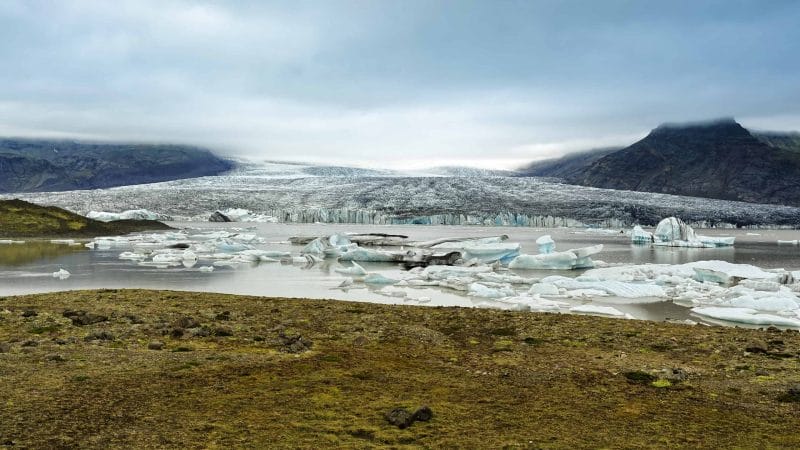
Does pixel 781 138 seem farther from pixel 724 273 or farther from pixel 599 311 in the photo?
pixel 599 311

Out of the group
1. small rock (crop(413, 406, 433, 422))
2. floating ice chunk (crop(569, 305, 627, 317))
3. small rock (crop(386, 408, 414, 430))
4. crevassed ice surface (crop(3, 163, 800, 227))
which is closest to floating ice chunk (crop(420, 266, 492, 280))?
floating ice chunk (crop(569, 305, 627, 317))

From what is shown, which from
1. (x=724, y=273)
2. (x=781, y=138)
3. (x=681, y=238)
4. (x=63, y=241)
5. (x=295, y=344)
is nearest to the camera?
(x=295, y=344)

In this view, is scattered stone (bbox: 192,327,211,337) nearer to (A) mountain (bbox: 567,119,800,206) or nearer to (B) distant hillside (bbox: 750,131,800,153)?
(A) mountain (bbox: 567,119,800,206)

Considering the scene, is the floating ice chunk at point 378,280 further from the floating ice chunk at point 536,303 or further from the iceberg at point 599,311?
the iceberg at point 599,311

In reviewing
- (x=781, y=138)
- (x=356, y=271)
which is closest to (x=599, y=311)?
(x=356, y=271)

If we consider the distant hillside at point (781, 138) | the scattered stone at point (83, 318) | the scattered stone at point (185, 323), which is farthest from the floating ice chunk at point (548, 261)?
the distant hillside at point (781, 138)

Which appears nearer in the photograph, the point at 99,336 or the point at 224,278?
the point at 99,336
